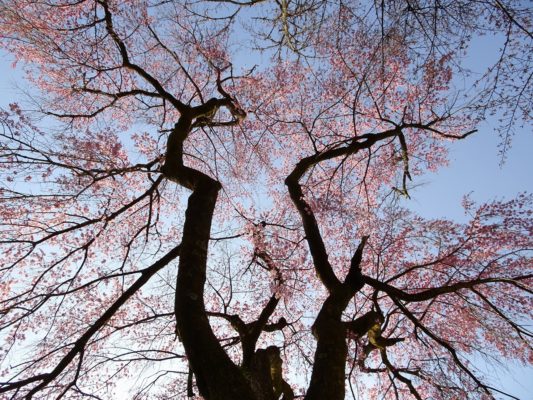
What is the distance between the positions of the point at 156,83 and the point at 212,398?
21.9 feet

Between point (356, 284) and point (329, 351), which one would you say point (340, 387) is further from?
point (356, 284)

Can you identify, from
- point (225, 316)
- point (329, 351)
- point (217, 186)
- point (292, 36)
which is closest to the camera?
point (329, 351)

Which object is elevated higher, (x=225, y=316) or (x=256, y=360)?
(x=225, y=316)

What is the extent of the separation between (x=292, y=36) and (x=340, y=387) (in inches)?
221

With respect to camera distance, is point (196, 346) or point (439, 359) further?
point (439, 359)

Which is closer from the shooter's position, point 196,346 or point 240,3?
point 196,346

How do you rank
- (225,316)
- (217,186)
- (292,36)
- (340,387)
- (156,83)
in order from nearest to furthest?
(340,387), (217,186), (292,36), (225,316), (156,83)

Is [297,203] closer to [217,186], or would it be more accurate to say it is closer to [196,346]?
[217,186]

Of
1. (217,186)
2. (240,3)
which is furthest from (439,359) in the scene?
(240,3)

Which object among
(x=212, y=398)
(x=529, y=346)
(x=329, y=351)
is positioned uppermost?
(x=529, y=346)

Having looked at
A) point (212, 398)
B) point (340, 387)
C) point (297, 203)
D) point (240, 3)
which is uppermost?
point (240, 3)

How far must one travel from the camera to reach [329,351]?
4.20 metres

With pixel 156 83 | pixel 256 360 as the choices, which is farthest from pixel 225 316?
pixel 156 83

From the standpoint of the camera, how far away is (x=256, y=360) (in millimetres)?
5180
